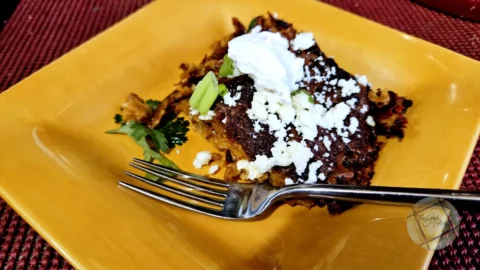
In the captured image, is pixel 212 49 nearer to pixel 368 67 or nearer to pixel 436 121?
pixel 368 67

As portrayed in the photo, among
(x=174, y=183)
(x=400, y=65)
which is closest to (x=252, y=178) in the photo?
(x=174, y=183)

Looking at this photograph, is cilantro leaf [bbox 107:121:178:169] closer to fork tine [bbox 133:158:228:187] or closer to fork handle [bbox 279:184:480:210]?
fork tine [bbox 133:158:228:187]

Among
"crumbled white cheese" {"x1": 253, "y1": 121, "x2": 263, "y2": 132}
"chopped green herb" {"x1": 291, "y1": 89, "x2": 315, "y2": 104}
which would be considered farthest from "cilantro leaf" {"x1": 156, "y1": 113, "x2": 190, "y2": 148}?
"chopped green herb" {"x1": 291, "y1": 89, "x2": 315, "y2": 104}

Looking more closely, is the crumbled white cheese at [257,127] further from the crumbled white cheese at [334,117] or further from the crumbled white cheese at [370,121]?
A: the crumbled white cheese at [370,121]

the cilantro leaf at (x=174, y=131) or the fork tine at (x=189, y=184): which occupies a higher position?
the cilantro leaf at (x=174, y=131)

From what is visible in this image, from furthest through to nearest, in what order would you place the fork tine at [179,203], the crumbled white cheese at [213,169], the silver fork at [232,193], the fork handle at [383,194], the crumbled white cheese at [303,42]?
the crumbled white cheese at [303,42] < the crumbled white cheese at [213,169] < the fork tine at [179,203] < the silver fork at [232,193] < the fork handle at [383,194]

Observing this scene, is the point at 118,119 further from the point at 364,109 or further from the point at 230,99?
the point at 364,109

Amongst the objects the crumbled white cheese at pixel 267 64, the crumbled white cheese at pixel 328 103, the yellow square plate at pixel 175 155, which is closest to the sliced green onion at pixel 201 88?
the crumbled white cheese at pixel 267 64

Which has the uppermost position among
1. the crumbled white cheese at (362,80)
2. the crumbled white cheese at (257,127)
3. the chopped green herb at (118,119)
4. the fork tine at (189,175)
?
the crumbled white cheese at (362,80)
